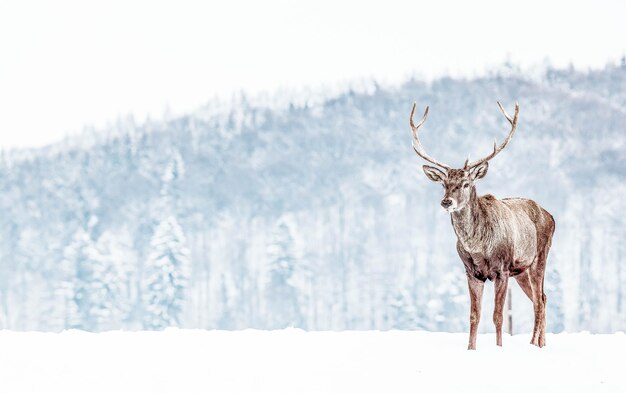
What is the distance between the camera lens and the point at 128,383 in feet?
36.0

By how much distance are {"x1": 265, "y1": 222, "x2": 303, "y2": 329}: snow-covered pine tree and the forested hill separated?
0.68 feet

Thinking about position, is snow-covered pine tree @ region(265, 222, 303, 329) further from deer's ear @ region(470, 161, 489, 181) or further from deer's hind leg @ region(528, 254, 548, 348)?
deer's ear @ region(470, 161, 489, 181)

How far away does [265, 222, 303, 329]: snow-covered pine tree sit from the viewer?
110m

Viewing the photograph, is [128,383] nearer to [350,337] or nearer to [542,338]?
[350,337]

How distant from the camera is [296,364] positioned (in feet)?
38.6

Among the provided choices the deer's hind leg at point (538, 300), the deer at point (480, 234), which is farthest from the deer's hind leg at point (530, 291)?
the deer at point (480, 234)

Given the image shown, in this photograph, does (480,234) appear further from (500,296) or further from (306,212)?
(306,212)

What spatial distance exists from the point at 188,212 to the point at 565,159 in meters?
51.8

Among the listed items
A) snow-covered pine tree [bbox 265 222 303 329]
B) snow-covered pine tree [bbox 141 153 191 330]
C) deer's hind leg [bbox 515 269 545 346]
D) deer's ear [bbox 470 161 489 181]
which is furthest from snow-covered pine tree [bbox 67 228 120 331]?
deer's ear [bbox 470 161 489 181]

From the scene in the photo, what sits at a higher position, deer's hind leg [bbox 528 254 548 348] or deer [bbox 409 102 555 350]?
deer [bbox 409 102 555 350]

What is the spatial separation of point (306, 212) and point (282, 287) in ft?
121

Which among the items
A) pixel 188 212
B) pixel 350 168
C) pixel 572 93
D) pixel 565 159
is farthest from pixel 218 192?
pixel 572 93

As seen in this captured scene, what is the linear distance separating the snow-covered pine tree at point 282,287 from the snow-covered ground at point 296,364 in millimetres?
95634

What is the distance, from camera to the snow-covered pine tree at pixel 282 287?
10994 cm
